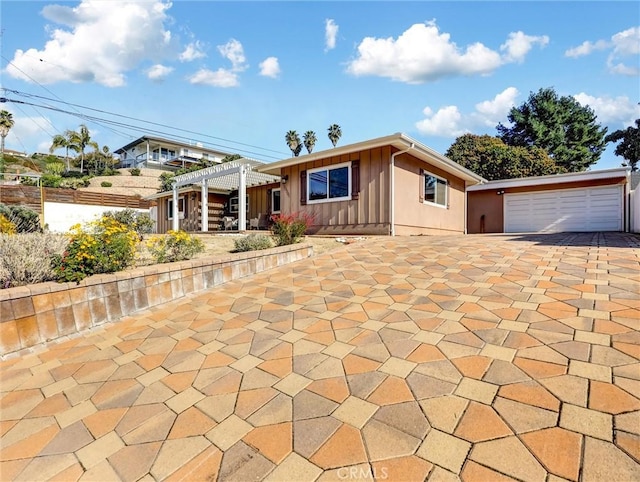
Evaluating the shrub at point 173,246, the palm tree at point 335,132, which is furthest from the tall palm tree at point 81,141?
the shrub at point 173,246

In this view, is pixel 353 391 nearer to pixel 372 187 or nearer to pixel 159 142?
pixel 372 187

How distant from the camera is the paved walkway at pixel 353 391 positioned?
4.21ft

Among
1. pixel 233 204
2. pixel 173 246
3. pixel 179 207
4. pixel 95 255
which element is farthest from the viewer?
pixel 179 207

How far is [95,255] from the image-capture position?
3.40 meters

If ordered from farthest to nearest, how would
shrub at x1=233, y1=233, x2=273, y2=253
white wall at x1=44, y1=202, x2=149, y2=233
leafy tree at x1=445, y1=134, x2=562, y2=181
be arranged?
leafy tree at x1=445, y1=134, x2=562, y2=181, white wall at x1=44, y1=202, x2=149, y2=233, shrub at x1=233, y1=233, x2=273, y2=253

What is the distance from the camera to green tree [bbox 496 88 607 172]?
77.8ft

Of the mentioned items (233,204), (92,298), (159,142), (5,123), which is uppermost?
(159,142)

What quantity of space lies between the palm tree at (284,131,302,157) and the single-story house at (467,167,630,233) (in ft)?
73.3

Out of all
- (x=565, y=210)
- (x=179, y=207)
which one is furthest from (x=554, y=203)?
(x=179, y=207)

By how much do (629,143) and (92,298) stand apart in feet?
103

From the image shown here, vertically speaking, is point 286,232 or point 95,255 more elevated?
point 286,232

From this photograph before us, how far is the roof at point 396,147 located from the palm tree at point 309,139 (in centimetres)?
2298

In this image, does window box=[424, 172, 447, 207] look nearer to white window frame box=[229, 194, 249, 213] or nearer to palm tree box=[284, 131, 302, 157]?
white window frame box=[229, 194, 249, 213]

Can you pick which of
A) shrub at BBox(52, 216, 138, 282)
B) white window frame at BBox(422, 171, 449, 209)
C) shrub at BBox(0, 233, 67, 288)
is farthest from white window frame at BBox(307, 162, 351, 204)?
shrub at BBox(0, 233, 67, 288)
